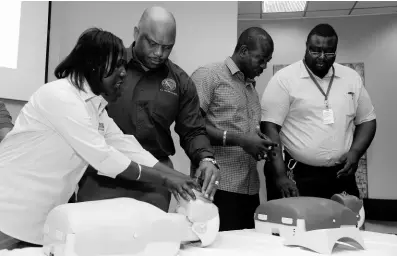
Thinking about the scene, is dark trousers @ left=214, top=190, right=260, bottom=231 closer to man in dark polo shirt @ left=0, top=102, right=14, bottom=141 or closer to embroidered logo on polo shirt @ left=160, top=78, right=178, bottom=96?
embroidered logo on polo shirt @ left=160, top=78, right=178, bottom=96

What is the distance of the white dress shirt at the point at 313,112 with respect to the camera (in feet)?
6.75

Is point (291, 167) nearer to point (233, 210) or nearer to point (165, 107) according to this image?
point (233, 210)

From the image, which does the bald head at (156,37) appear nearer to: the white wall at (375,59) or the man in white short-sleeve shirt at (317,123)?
the man in white short-sleeve shirt at (317,123)

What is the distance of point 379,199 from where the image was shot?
196 inches

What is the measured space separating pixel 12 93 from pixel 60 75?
124cm

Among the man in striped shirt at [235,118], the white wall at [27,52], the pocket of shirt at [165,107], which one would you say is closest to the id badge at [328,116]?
the man in striped shirt at [235,118]

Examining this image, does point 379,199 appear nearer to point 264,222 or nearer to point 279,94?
point 279,94

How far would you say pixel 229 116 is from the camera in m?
2.05

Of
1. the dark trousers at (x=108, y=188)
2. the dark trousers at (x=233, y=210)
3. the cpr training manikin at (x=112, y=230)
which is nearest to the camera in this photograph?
the cpr training manikin at (x=112, y=230)

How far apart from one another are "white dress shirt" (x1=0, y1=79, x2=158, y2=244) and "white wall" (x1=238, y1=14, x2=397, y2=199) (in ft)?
14.2

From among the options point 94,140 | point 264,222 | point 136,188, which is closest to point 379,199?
point 264,222

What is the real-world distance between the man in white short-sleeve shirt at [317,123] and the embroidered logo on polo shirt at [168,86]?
65 cm

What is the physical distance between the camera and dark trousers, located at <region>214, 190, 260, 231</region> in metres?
1.98

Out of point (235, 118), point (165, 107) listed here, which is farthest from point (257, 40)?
point (165, 107)
